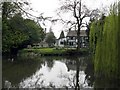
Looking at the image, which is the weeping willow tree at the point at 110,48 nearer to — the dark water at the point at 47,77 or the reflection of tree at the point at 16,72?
the dark water at the point at 47,77

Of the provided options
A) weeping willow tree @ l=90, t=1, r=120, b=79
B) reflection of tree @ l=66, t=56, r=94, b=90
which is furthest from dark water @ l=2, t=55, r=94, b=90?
weeping willow tree @ l=90, t=1, r=120, b=79

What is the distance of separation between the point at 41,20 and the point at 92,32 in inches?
393

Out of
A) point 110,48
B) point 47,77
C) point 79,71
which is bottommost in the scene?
point 79,71

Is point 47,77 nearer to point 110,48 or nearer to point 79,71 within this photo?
point 110,48

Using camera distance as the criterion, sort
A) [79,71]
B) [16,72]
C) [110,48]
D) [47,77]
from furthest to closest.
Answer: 1. [79,71]
2. [16,72]
3. [47,77]
4. [110,48]

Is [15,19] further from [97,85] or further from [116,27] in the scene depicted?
[116,27]

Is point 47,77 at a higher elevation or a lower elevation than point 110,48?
lower

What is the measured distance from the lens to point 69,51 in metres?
33.6

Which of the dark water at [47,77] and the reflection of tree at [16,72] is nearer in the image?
the dark water at [47,77]

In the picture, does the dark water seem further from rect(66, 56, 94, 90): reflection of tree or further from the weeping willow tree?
→ the weeping willow tree

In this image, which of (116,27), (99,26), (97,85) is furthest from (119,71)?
(99,26)

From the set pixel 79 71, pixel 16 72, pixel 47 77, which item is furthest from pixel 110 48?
pixel 16 72

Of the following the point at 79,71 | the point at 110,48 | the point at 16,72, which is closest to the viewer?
the point at 110,48

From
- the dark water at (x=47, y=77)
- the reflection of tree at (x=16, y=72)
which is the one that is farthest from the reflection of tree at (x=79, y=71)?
the reflection of tree at (x=16, y=72)
